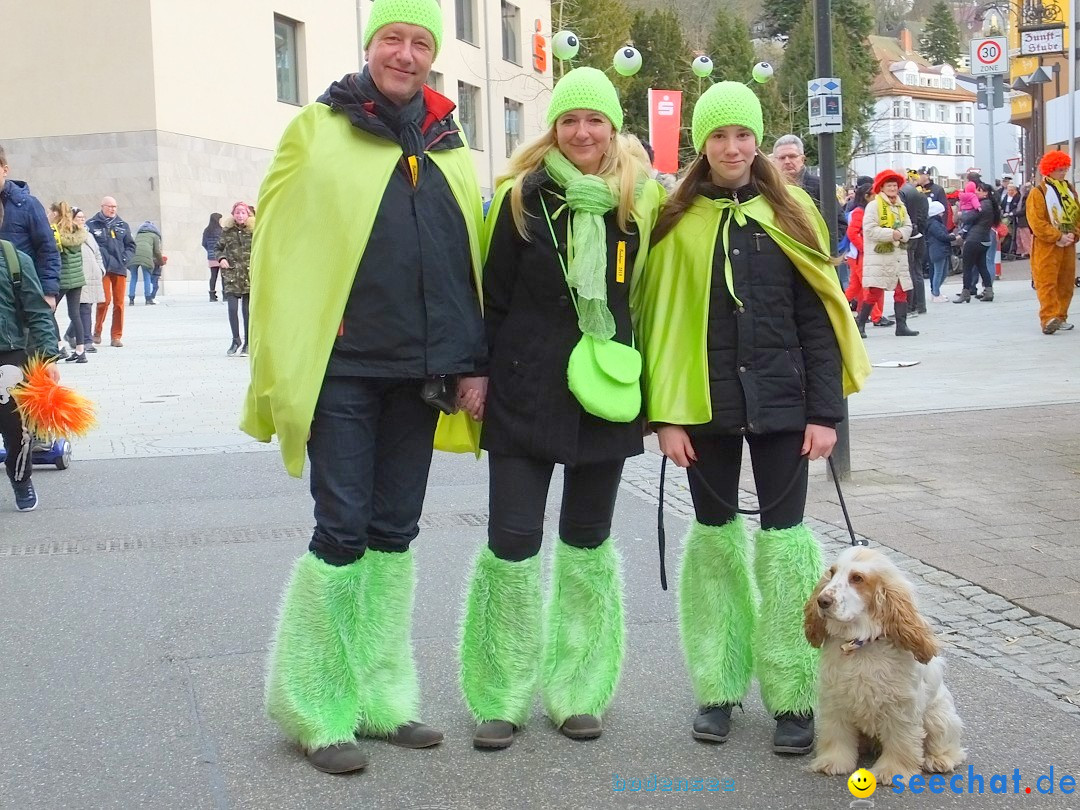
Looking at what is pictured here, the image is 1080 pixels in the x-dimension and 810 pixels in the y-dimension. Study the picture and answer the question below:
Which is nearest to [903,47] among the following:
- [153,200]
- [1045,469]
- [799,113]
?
[799,113]

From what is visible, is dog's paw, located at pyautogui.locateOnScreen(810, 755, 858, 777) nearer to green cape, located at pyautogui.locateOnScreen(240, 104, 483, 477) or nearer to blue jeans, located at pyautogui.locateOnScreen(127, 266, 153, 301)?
green cape, located at pyautogui.locateOnScreen(240, 104, 483, 477)

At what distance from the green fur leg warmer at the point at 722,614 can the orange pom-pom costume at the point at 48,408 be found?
15.3ft

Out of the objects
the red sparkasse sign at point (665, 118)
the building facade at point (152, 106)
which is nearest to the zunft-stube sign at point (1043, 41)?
the red sparkasse sign at point (665, 118)

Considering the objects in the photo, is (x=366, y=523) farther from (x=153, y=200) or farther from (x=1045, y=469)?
(x=153, y=200)

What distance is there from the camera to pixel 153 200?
29.8 meters

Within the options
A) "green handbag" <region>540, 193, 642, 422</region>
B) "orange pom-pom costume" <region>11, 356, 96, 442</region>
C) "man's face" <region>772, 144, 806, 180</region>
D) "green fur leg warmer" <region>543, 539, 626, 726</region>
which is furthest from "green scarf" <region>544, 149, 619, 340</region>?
"man's face" <region>772, 144, 806, 180</region>

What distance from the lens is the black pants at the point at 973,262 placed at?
19328 mm

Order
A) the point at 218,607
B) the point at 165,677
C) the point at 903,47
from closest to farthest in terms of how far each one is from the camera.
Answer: the point at 165,677, the point at 218,607, the point at 903,47

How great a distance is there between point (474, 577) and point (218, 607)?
1925 millimetres

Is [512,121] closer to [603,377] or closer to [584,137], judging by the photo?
[584,137]

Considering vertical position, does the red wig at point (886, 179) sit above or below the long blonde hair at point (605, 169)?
above

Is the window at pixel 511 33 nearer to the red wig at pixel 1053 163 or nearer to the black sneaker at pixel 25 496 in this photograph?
the red wig at pixel 1053 163

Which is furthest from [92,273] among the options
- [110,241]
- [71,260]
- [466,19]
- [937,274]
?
[466,19]

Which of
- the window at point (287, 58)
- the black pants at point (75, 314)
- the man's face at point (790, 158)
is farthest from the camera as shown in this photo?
the window at point (287, 58)
